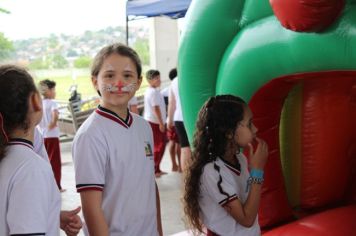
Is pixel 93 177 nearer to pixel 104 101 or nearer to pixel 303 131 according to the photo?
pixel 104 101

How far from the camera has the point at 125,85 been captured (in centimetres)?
150

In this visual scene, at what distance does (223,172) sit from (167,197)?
7.87ft

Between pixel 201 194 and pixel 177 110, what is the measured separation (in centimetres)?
274

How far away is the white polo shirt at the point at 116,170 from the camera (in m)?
1.41

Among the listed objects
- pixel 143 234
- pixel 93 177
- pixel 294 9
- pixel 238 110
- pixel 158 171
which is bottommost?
pixel 158 171

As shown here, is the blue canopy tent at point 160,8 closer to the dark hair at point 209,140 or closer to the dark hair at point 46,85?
the dark hair at point 46,85

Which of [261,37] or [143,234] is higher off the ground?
[261,37]

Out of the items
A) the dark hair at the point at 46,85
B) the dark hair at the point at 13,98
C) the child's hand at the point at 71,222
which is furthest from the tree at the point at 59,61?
the dark hair at the point at 13,98

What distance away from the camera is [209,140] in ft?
5.25

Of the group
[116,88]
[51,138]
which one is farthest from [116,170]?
[51,138]

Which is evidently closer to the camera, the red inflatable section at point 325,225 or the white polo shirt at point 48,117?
the red inflatable section at point 325,225

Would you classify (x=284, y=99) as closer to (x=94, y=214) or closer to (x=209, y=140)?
(x=209, y=140)

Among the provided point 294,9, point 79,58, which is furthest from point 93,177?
point 79,58

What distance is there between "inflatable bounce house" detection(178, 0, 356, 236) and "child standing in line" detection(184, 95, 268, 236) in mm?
411
